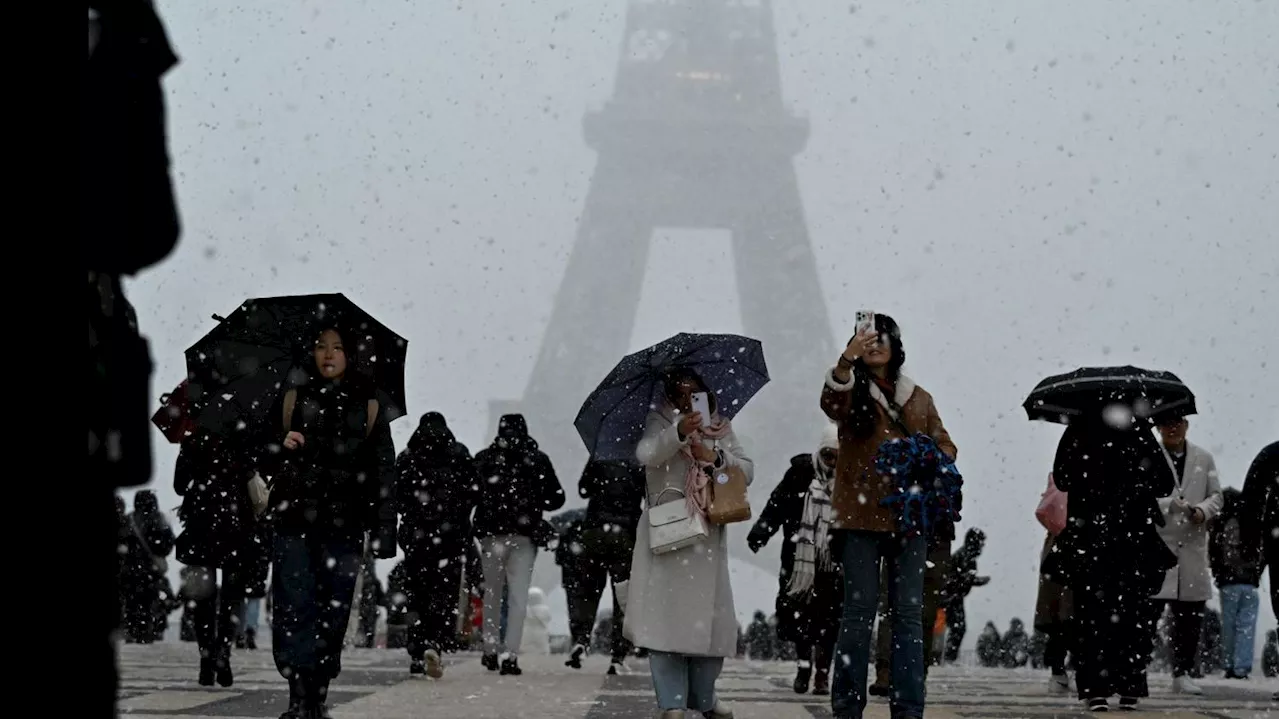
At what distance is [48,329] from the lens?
113cm

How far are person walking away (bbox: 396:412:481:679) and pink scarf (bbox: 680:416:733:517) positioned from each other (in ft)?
11.3

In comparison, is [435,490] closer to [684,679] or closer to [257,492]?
[257,492]

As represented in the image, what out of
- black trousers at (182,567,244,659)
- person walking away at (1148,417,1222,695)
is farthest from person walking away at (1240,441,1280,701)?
black trousers at (182,567,244,659)

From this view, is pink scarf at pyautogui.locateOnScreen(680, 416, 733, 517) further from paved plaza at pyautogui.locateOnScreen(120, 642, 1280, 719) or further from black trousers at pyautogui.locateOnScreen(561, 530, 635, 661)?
black trousers at pyautogui.locateOnScreen(561, 530, 635, 661)

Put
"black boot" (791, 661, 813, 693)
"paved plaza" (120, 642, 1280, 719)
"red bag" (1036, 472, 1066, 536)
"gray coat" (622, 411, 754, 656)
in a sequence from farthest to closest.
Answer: "red bag" (1036, 472, 1066, 536)
"black boot" (791, 661, 813, 693)
"paved plaza" (120, 642, 1280, 719)
"gray coat" (622, 411, 754, 656)

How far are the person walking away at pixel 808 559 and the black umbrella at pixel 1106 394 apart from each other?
942mm

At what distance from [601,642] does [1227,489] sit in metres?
9.45

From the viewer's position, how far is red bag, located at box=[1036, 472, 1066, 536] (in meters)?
7.85

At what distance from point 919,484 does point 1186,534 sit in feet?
14.6

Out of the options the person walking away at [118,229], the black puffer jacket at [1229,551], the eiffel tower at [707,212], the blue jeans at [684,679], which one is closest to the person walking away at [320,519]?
the blue jeans at [684,679]

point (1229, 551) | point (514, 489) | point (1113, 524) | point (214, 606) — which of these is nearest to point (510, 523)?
point (514, 489)

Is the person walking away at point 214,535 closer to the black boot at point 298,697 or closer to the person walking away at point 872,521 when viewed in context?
the black boot at point 298,697

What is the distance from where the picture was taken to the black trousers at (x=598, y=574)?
8859 millimetres

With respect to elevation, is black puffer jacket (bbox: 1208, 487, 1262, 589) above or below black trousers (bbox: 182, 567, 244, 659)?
above
